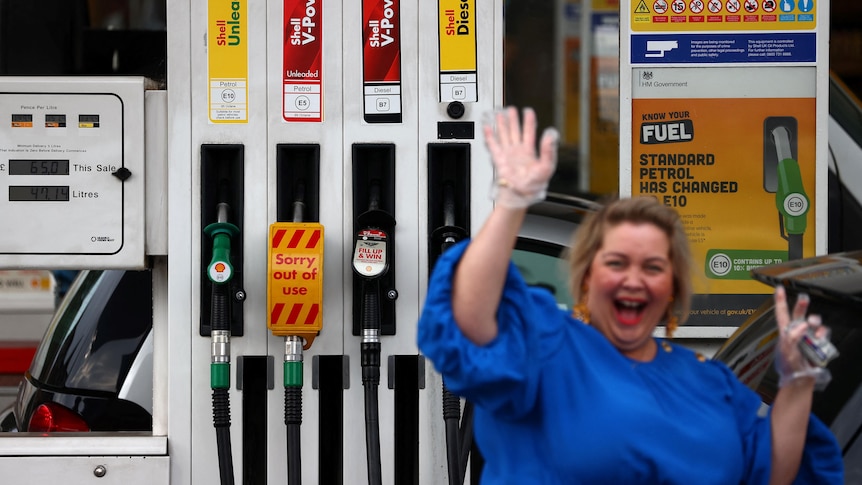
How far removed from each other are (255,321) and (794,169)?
1.98 metres

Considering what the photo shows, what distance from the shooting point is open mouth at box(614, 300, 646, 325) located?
7.77ft

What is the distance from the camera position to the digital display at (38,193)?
4352 mm

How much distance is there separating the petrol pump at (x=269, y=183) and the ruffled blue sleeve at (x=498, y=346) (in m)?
2.07

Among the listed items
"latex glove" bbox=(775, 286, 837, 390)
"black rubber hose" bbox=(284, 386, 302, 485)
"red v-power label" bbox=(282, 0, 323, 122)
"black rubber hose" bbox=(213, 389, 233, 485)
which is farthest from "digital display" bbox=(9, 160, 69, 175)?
"latex glove" bbox=(775, 286, 837, 390)

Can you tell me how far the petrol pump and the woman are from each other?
1.90m

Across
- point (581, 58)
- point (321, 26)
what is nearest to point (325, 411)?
point (321, 26)

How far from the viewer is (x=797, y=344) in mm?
2352

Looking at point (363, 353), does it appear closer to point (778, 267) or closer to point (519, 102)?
point (778, 267)

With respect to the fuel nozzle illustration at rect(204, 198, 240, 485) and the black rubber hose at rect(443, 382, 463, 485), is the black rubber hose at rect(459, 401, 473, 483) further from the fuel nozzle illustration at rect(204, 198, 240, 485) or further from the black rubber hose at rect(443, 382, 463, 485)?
the fuel nozzle illustration at rect(204, 198, 240, 485)

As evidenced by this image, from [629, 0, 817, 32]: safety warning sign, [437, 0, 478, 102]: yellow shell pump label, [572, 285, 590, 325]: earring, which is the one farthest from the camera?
[629, 0, 817, 32]: safety warning sign

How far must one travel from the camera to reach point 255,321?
4332 millimetres

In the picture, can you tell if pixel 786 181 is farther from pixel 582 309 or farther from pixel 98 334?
pixel 98 334

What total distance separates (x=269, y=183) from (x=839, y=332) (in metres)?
2.16

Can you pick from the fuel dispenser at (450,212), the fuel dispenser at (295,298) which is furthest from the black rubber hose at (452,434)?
the fuel dispenser at (295,298)
